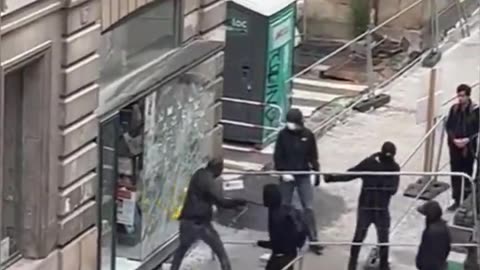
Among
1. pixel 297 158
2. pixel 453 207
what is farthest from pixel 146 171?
pixel 453 207

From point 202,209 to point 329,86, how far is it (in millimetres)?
10468

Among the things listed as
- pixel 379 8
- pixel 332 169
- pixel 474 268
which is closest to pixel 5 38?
pixel 474 268

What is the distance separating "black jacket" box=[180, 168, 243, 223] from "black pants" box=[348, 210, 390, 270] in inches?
60.7

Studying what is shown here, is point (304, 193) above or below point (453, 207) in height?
above

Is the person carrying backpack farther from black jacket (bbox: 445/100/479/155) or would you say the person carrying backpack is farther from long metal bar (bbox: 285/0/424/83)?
long metal bar (bbox: 285/0/424/83)

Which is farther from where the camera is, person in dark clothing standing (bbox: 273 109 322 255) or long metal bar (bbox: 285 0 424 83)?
long metal bar (bbox: 285 0 424 83)

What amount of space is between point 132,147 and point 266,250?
1932 millimetres

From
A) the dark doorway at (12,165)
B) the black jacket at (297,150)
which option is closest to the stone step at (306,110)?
the black jacket at (297,150)

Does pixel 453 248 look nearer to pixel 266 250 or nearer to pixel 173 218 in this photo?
pixel 266 250

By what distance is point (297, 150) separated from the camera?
56.5 feet

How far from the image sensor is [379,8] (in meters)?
30.3

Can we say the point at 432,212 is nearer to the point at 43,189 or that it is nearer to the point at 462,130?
the point at 43,189

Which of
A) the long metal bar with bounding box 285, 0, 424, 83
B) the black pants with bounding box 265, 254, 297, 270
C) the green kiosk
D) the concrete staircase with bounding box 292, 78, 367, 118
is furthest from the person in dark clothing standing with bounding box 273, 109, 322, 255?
the concrete staircase with bounding box 292, 78, 367, 118

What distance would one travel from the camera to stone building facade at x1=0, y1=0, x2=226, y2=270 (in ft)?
49.1
